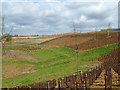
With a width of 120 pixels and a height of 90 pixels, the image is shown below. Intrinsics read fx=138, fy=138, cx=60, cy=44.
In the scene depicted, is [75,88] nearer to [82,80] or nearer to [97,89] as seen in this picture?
[97,89]

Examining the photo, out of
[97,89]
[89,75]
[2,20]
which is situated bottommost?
[97,89]

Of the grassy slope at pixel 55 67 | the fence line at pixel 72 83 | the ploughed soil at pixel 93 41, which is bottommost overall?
the grassy slope at pixel 55 67

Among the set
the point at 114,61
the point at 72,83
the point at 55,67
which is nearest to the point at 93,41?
the point at 55,67

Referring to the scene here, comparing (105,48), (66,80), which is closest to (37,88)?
(66,80)

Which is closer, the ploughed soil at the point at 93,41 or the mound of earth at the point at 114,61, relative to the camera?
the mound of earth at the point at 114,61

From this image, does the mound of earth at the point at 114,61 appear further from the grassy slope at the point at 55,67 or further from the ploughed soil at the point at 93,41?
the ploughed soil at the point at 93,41

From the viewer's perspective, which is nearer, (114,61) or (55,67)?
(114,61)

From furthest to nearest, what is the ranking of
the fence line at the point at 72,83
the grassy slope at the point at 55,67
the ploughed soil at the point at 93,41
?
the ploughed soil at the point at 93,41, the grassy slope at the point at 55,67, the fence line at the point at 72,83

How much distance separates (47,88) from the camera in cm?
624

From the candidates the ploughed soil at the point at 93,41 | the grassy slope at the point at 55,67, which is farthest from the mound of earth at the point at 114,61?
the ploughed soil at the point at 93,41

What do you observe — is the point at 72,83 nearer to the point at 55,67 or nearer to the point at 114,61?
the point at 114,61

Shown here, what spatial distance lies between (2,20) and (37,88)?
4.52 meters

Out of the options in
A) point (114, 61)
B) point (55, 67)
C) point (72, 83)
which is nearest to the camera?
point (72, 83)

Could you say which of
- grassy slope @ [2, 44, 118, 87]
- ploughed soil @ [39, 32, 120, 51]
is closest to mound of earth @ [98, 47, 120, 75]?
grassy slope @ [2, 44, 118, 87]
